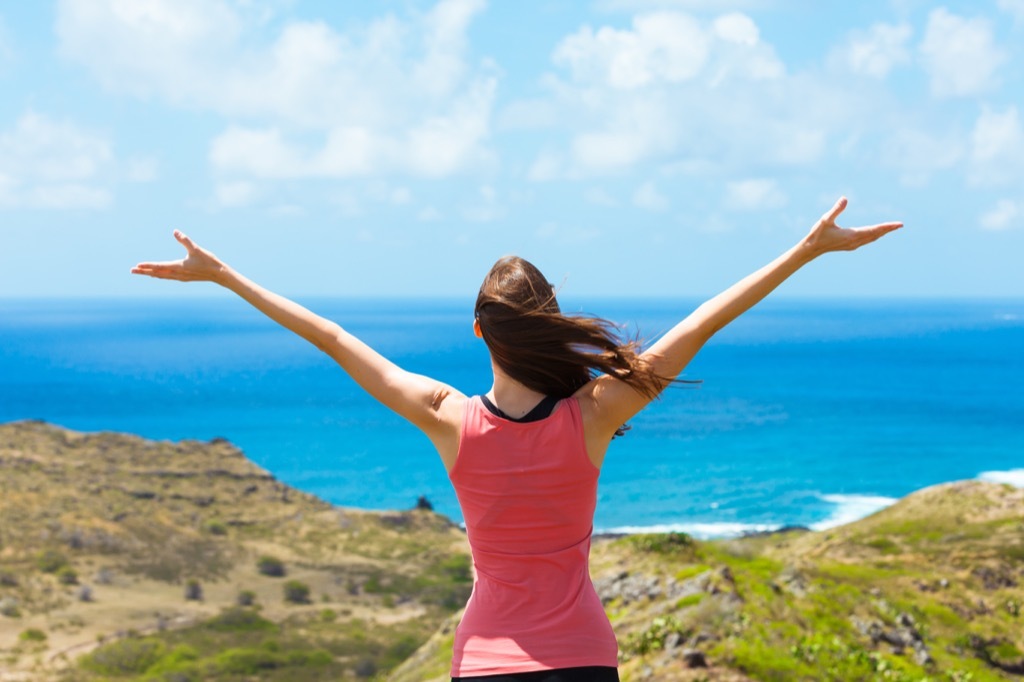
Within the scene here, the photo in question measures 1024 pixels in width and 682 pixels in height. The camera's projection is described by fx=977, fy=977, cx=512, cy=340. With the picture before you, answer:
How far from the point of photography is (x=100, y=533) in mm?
51938

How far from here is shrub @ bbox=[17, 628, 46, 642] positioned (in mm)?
36312

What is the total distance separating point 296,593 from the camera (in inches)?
1816

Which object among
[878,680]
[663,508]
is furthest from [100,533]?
[878,680]

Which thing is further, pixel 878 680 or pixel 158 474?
pixel 158 474

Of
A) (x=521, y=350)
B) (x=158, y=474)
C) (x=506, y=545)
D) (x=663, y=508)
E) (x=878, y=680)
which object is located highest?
(x=521, y=350)

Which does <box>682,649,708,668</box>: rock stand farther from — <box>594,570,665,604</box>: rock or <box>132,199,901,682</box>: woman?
<box>132,199,901,682</box>: woman

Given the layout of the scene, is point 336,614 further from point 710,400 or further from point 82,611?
point 710,400

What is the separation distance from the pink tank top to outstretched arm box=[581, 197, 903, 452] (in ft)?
0.34

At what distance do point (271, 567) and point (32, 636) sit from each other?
15.2 m

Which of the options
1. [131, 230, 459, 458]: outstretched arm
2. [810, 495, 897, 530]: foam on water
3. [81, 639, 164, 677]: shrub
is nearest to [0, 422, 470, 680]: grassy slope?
[81, 639, 164, 677]: shrub


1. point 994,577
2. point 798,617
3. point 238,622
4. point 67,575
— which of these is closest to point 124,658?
point 238,622

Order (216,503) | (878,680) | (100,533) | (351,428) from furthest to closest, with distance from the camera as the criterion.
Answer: (351,428) → (216,503) → (100,533) → (878,680)

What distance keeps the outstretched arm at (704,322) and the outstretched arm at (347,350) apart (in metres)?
0.54

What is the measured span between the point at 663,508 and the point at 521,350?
75809 millimetres
